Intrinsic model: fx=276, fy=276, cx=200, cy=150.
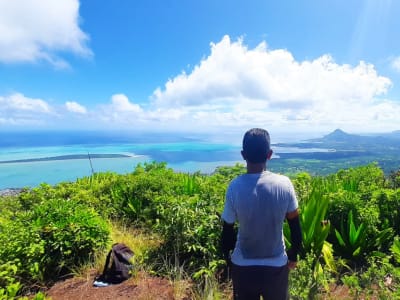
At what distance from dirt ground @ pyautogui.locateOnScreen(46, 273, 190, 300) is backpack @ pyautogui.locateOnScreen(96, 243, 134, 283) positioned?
0.36 ft

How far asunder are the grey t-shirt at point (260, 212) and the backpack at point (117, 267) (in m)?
2.29

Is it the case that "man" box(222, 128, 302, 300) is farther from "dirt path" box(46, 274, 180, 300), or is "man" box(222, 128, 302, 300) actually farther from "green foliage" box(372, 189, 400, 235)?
"green foliage" box(372, 189, 400, 235)

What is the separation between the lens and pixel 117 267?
12.7ft

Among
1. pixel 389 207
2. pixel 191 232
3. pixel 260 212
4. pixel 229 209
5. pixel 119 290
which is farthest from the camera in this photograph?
pixel 389 207

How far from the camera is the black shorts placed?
216cm

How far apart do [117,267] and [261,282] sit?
2449 mm

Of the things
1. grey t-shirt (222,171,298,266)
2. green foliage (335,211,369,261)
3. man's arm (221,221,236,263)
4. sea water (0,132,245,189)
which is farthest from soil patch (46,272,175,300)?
sea water (0,132,245,189)

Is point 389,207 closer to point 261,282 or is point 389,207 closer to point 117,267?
point 261,282

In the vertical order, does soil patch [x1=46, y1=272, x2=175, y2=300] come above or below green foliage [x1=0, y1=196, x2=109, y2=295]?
below

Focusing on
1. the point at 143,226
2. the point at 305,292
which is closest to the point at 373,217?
the point at 305,292

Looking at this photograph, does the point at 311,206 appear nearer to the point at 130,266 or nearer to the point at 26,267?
the point at 130,266

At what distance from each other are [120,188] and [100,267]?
268 cm

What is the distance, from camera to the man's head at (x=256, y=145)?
2.08m

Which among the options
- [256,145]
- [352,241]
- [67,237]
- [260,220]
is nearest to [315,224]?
[352,241]
